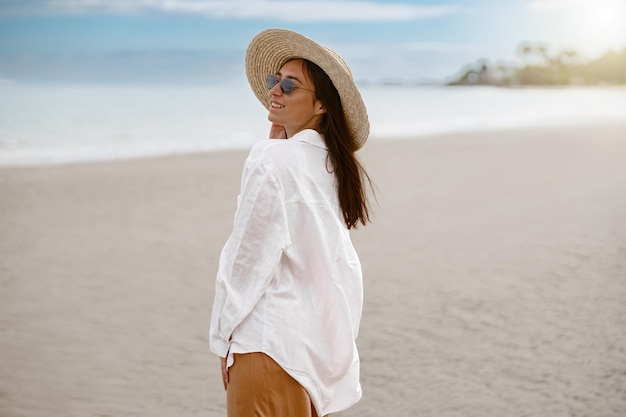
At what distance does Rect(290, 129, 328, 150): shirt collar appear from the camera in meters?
1.92

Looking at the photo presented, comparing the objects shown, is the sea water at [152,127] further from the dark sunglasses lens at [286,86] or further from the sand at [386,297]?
the dark sunglasses lens at [286,86]

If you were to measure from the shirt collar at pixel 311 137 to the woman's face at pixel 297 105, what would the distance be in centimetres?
9

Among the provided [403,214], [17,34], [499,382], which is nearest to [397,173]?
[403,214]

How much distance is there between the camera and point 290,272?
1.87 meters

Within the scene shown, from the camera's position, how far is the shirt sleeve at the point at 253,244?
1.80 metres

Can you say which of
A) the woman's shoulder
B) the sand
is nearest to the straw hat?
the woman's shoulder

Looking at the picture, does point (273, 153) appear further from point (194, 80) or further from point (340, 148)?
point (194, 80)

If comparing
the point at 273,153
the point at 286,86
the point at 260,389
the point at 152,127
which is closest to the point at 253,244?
the point at 273,153

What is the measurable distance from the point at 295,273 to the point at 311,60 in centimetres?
57

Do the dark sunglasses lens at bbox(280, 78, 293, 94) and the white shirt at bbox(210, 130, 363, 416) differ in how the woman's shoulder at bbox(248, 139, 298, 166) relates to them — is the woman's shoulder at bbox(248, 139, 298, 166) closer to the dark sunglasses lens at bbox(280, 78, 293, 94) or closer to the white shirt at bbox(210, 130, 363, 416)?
the white shirt at bbox(210, 130, 363, 416)

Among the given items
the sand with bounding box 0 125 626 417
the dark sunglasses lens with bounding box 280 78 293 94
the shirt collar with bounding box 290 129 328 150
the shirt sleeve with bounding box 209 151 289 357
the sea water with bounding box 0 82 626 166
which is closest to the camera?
the shirt sleeve with bounding box 209 151 289 357

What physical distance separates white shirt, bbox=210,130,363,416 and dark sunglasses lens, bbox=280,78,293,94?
0.15 m

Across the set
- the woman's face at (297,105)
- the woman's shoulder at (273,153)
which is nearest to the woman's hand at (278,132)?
the woman's face at (297,105)

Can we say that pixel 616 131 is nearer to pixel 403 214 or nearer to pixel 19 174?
pixel 403 214
